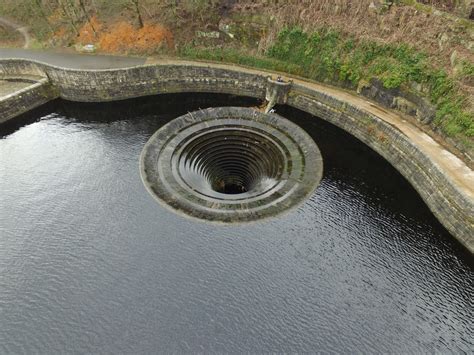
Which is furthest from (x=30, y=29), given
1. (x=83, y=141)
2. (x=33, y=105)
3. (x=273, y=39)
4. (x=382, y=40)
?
(x=382, y=40)

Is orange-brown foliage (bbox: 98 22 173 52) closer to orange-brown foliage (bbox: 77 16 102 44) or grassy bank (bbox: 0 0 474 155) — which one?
grassy bank (bbox: 0 0 474 155)

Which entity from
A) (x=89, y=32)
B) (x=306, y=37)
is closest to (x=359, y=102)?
(x=306, y=37)

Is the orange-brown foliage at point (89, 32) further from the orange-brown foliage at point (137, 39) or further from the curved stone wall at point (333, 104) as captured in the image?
the curved stone wall at point (333, 104)

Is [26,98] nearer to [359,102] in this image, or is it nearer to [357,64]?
[359,102]

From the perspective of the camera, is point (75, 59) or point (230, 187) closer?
point (230, 187)

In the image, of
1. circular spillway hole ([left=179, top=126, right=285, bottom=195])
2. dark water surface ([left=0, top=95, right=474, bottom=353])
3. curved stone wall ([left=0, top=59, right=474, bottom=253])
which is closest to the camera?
dark water surface ([left=0, top=95, right=474, bottom=353])

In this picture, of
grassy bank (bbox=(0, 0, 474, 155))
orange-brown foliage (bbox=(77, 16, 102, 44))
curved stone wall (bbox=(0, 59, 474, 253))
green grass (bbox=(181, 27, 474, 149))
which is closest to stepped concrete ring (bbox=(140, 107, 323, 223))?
curved stone wall (bbox=(0, 59, 474, 253))

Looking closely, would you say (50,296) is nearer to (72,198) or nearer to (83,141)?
(72,198)

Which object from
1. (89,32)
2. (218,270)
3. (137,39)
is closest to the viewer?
(218,270)
